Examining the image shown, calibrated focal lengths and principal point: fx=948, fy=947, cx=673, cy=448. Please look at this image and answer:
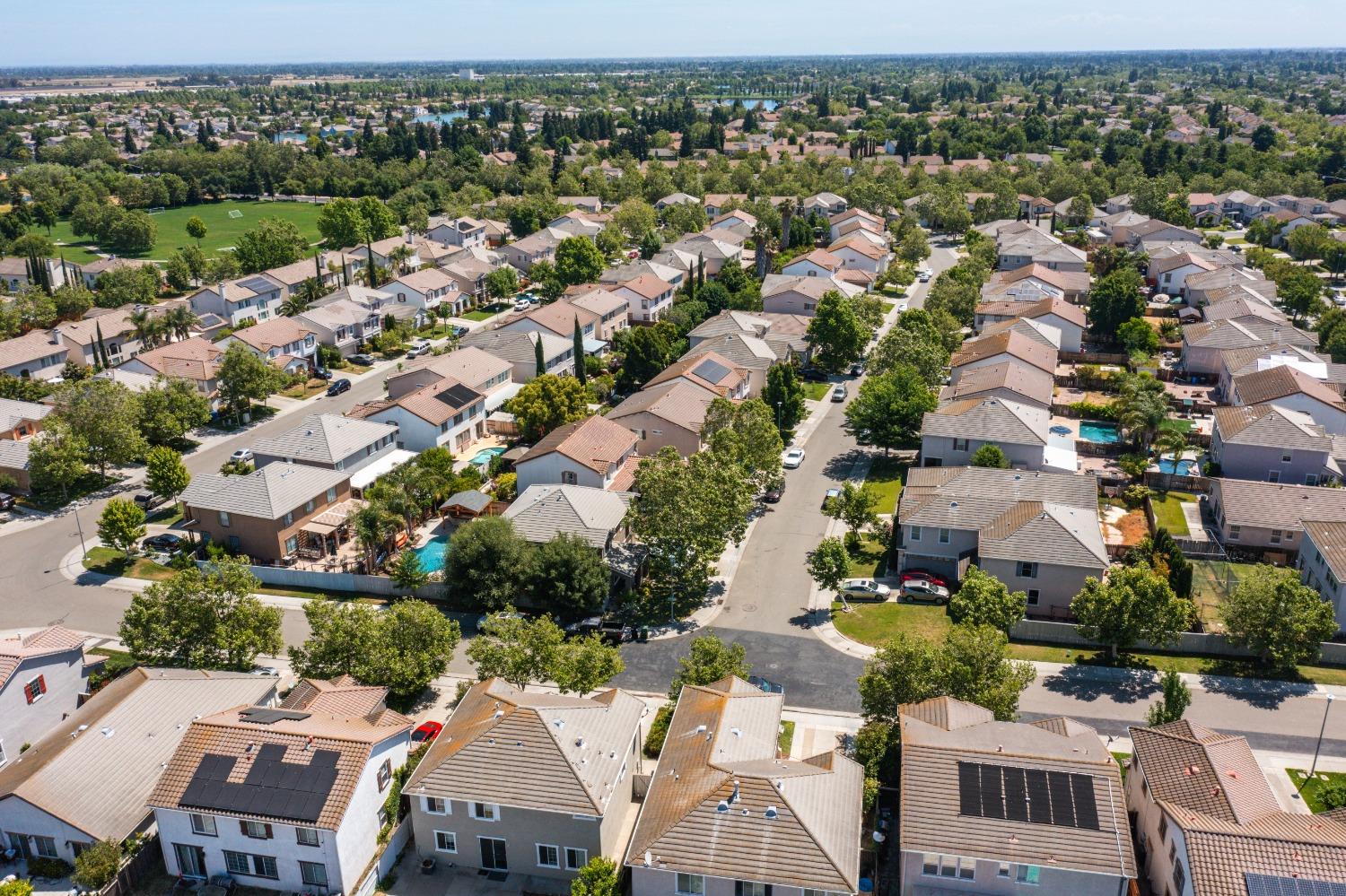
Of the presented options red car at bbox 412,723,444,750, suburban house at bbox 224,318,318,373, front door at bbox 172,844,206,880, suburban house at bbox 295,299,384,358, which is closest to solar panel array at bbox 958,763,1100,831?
red car at bbox 412,723,444,750

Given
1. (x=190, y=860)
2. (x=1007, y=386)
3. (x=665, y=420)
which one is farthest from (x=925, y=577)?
(x=190, y=860)

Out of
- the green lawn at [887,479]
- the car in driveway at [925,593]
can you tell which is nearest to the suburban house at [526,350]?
the green lawn at [887,479]

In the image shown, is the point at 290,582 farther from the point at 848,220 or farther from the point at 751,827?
the point at 848,220

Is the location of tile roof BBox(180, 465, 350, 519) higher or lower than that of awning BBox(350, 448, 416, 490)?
higher

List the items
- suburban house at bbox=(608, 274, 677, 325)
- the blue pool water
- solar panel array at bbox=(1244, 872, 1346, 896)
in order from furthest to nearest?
suburban house at bbox=(608, 274, 677, 325) < the blue pool water < solar panel array at bbox=(1244, 872, 1346, 896)

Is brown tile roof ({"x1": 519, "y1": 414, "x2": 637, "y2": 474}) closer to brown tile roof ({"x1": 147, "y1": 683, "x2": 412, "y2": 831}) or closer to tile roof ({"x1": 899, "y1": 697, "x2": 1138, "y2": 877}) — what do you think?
brown tile roof ({"x1": 147, "y1": 683, "x2": 412, "y2": 831})

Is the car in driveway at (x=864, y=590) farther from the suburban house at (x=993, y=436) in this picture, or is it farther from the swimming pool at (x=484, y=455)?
the swimming pool at (x=484, y=455)

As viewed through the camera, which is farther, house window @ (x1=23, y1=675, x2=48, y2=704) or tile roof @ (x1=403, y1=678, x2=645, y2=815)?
house window @ (x1=23, y1=675, x2=48, y2=704)
